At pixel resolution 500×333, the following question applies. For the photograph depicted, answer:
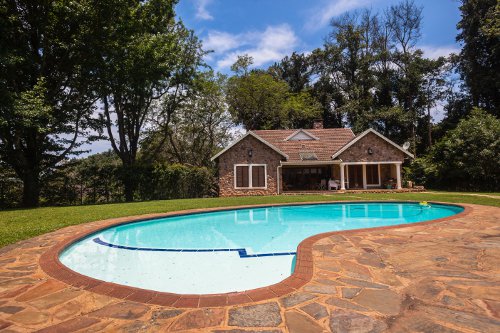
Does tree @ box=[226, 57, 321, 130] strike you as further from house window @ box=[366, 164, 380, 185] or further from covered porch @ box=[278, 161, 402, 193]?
house window @ box=[366, 164, 380, 185]

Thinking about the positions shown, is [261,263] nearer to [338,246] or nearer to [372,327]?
[338,246]

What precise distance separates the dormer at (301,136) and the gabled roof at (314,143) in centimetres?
21

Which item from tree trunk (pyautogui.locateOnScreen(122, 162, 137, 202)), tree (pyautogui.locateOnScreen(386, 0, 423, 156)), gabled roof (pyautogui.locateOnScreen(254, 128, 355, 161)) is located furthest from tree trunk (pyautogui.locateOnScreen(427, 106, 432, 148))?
tree trunk (pyautogui.locateOnScreen(122, 162, 137, 202))

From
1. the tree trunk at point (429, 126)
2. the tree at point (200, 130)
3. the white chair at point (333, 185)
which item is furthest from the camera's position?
the tree trunk at point (429, 126)

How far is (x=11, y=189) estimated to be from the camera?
1589cm

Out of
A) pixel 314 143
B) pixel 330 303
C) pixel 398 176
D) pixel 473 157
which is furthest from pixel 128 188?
pixel 473 157

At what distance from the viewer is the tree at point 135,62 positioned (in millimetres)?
15469

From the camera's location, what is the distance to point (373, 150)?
22.6 metres

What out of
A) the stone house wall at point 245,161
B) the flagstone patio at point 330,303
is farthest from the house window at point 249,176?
the flagstone patio at point 330,303

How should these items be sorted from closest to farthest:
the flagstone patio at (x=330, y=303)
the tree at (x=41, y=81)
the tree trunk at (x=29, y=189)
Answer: the flagstone patio at (x=330, y=303) < the tree at (x=41, y=81) < the tree trunk at (x=29, y=189)

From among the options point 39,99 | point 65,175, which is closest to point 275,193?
point 65,175

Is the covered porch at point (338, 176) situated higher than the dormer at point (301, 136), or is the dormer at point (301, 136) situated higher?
the dormer at point (301, 136)

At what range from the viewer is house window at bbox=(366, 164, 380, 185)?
24.3m

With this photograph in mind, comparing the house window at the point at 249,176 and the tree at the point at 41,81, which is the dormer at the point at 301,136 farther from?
the tree at the point at 41,81
